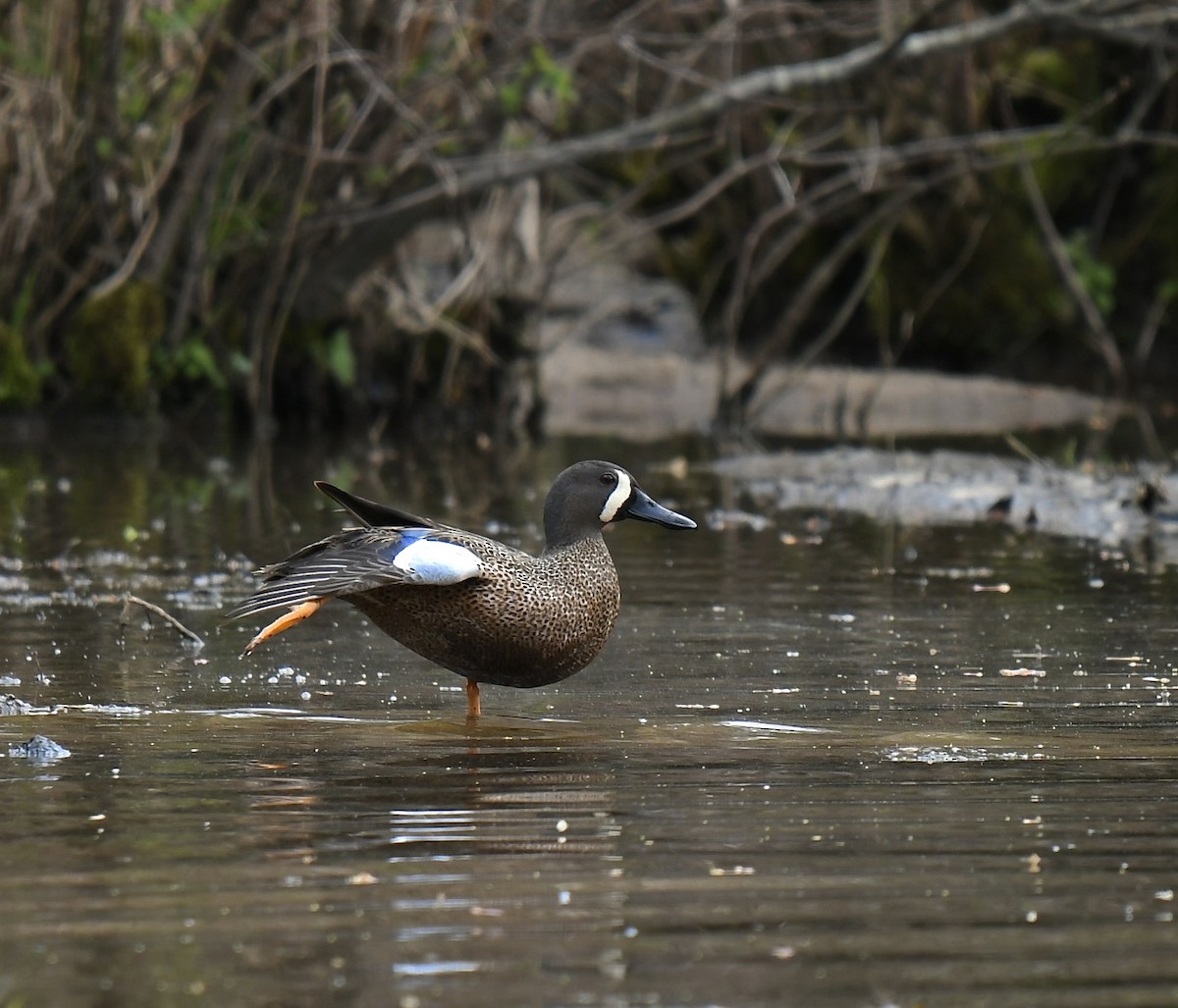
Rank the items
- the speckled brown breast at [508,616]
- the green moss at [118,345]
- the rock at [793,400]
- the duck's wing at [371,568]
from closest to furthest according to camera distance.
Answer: the duck's wing at [371,568] → the speckled brown breast at [508,616] → the green moss at [118,345] → the rock at [793,400]

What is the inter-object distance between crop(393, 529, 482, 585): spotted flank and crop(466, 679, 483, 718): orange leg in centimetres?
34

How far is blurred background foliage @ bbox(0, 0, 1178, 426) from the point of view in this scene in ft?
44.9

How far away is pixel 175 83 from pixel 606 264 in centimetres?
702

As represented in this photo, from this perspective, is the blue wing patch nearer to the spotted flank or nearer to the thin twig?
the spotted flank

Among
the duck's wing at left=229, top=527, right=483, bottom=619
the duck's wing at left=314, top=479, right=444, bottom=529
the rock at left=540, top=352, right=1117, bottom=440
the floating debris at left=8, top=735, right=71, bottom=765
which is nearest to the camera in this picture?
the floating debris at left=8, top=735, right=71, bottom=765

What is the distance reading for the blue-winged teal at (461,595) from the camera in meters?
5.44

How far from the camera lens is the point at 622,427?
16703 millimetres

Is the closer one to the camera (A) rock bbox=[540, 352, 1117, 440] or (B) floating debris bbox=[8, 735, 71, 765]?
(B) floating debris bbox=[8, 735, 71, 765]

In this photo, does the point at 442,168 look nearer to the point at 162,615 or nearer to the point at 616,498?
the point at 162,615

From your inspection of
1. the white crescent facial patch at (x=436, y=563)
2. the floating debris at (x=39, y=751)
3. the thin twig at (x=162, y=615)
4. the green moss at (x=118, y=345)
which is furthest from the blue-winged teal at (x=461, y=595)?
the green moss at (x=118, y=345)

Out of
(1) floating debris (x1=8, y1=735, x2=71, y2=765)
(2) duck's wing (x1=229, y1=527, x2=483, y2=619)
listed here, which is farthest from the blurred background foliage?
(1) floating debris (x1=8, y1=735, x2=71, y2=765)

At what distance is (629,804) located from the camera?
4.41m

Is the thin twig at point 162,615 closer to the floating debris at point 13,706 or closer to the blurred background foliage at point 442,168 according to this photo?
the floating debris at point 13,706

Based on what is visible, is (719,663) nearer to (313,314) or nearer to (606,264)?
(313,314)
